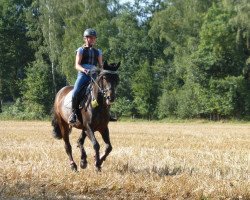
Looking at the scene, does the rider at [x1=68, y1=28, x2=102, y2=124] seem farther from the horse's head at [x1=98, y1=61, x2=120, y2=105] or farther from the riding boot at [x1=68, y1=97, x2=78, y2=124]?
the horse's head at [x1=98, y1=61, x2=120, y2=105]

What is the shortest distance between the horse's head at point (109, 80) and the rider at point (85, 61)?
0.61 m

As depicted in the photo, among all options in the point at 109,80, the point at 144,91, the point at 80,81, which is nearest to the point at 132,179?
the point at 109,80

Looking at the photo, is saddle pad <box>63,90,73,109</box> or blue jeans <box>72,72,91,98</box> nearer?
blue jeans <box>72,72,91,98</box>

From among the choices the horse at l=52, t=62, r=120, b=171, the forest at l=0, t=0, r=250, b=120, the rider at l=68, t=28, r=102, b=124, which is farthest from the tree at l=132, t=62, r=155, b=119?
the rider at l=68, t=28, r=102, b=124

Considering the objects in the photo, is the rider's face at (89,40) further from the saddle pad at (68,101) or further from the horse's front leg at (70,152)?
the horse's front leg at (70,152)

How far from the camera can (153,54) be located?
52906 mm

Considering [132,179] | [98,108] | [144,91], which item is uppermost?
[98,108]

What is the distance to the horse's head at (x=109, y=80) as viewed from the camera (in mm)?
9141

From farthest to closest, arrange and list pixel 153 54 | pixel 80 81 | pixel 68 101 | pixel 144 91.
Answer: pixel 153 54 < pixel 144 91 < pixel 68 101 < pixel 80 81

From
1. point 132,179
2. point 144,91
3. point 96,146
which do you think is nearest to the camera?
point 132,179

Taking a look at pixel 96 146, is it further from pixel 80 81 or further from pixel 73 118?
pixel 80 81

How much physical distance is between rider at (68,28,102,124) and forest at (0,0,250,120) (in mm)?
29061

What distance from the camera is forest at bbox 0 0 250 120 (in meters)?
43.2

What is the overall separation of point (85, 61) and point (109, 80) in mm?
1211
